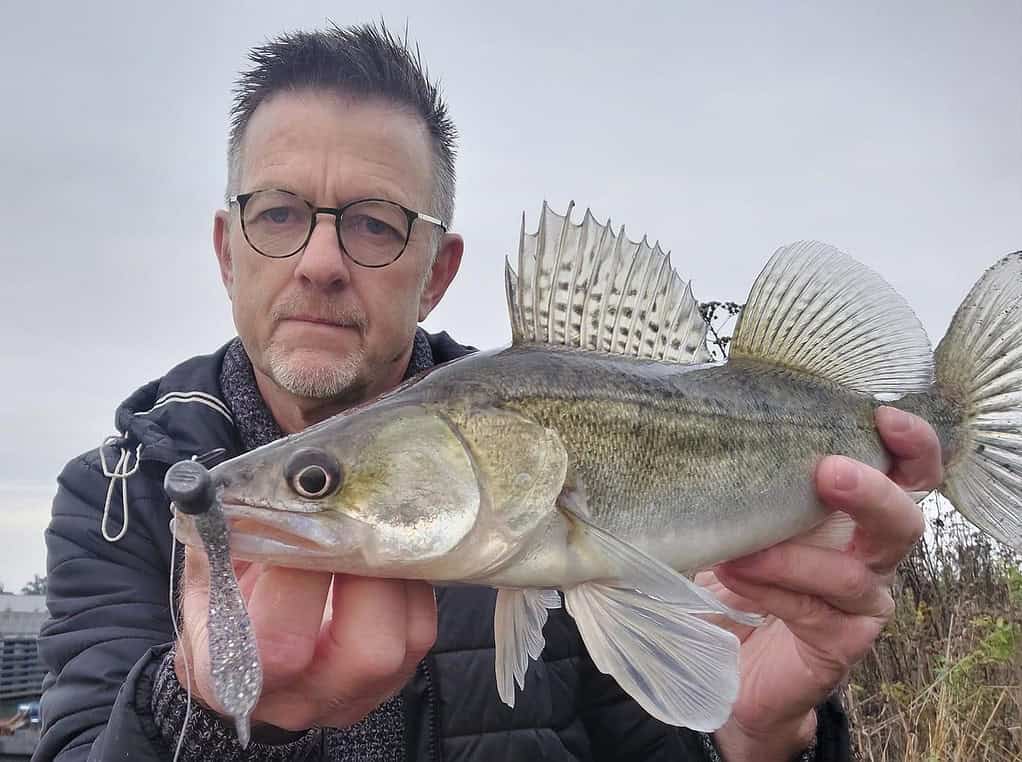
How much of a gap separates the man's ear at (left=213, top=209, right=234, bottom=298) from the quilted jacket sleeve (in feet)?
2.82

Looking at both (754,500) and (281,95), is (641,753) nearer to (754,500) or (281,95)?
Answer: (754,500)

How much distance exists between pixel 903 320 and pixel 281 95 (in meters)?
2.36

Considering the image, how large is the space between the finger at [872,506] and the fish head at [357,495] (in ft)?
3.18

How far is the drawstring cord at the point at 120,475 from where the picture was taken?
8.73 ft

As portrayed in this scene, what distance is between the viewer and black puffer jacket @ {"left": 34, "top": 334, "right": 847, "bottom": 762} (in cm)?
246

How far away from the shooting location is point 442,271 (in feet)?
10.8

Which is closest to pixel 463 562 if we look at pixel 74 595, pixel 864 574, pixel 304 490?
pixel 304 490

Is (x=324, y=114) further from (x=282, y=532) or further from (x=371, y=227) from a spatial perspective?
(x=282, y=532)

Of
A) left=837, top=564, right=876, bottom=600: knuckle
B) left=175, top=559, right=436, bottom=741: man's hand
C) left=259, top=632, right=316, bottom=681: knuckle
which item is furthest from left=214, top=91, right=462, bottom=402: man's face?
left=837, top=564, right=876, bottom=600: knuckle

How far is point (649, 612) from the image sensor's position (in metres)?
1.71

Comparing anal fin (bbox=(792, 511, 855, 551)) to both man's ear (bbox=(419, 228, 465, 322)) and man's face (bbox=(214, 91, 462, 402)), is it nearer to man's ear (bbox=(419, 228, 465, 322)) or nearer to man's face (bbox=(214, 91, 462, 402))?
man's face (bbox=(214, 91, 462, 402))

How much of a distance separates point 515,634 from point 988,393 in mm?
1742

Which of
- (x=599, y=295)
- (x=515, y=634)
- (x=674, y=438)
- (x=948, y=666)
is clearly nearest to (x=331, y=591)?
(x=515, y=634)

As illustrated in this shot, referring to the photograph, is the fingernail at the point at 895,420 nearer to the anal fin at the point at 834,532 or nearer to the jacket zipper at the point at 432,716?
the anal fin at the point at 834,532
